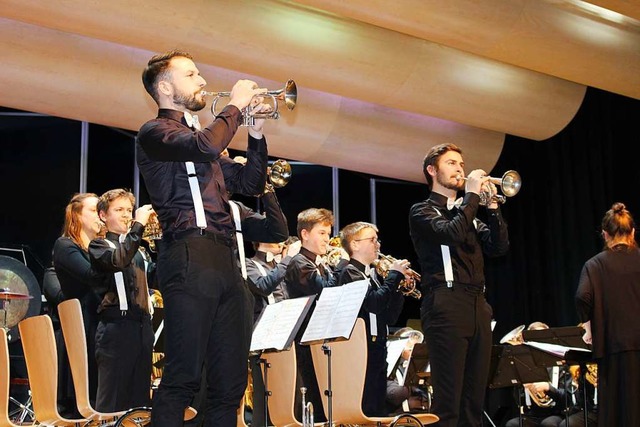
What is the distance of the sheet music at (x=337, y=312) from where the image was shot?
4902 mm

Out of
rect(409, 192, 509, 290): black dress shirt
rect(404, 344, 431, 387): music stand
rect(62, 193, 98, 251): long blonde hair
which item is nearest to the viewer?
rect(409, 192, 509, 290): black dress shirt

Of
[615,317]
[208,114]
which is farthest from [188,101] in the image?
[208,114]

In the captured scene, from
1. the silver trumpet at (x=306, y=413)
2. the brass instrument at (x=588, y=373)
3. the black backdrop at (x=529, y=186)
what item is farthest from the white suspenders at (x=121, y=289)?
the black backdrop at (x=529, y=186)

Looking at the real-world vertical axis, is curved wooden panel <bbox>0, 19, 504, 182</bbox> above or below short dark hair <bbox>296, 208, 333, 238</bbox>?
above

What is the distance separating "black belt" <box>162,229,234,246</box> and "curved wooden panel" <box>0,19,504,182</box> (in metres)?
4.60

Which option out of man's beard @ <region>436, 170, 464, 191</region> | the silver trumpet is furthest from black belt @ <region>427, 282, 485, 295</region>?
the silver trumpet

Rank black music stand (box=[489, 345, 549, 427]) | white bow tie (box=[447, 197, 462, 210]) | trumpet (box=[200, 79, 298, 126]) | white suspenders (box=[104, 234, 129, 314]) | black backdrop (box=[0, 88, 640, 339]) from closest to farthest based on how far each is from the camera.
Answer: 1. trumpet (box=[200, 79, 298, 126])
2. white suspenders (box=[104, 234, 129, 314])
3. white bow tie (box=[447, 197, 462, 210])
4. black music stand (box=[489, 345, 549, 427])
5. black backdrop (box=[0, 88, 640, 339])

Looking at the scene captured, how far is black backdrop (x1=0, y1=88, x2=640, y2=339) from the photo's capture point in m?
9.98

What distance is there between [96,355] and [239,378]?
1844 millimetres

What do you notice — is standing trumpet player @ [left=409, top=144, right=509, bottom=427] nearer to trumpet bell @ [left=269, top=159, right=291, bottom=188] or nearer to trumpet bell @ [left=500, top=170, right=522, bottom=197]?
trumpet bell @ [left=500, top=170, right=522, bottom=197]

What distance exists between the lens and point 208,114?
865cm

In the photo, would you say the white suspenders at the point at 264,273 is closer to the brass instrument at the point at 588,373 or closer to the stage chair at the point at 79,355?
the stage chair at the point at 79,355

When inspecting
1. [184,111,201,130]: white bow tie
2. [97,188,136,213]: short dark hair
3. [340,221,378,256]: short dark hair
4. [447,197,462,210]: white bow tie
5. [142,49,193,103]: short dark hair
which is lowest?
[340,221,378,256]: short dark hair

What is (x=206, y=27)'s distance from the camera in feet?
24.2
